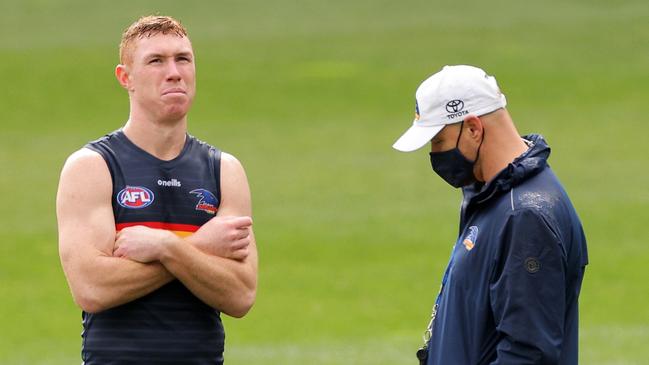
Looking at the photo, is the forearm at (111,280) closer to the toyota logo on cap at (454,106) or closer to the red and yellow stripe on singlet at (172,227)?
the red and yellow stripe on singlet at (172,227)

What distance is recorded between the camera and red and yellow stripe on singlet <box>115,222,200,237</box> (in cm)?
624

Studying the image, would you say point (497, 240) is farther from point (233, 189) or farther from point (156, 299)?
point (156, 299)

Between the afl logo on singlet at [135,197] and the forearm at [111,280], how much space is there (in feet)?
0.85

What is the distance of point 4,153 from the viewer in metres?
27.7

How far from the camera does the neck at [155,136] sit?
6.38m

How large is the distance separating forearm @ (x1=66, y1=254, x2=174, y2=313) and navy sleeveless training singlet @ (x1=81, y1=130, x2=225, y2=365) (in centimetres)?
11

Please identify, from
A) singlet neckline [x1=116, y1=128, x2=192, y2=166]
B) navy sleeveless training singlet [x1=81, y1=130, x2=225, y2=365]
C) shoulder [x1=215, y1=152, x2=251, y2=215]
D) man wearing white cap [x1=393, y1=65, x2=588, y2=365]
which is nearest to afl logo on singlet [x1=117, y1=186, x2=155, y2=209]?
navy sleeveless training singlet [x1=81, y1=130, x2=225, y2=365]

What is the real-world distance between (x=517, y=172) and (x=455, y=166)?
33cm

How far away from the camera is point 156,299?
6230 millimetres

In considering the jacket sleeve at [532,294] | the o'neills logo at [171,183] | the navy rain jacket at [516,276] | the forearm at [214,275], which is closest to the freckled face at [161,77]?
the o'neills logo at [171,183]

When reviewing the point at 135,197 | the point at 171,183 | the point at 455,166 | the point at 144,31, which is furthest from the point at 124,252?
the point at 455,166

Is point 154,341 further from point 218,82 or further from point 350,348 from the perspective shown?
point 218,82

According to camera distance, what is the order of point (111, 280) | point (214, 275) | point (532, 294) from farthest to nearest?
point (214, 275)
point (111, 280)
point (532, 294)

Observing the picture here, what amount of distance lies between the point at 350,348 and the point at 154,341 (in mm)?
9390
